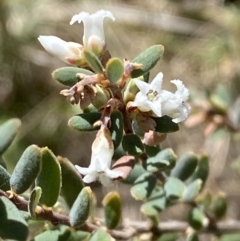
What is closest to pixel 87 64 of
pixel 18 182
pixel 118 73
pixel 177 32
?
pixel 118 73

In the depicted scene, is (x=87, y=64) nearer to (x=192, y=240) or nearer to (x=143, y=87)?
(x=143, y=87)

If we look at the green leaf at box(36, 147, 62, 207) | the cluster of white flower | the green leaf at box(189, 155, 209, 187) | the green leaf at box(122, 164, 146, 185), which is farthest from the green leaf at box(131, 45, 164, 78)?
the green leaf at box(189, 155, 209, 187)

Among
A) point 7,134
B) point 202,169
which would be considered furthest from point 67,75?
point 202,169

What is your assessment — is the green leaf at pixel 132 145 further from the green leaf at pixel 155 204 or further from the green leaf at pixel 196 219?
the green leaf at pixel 196 219

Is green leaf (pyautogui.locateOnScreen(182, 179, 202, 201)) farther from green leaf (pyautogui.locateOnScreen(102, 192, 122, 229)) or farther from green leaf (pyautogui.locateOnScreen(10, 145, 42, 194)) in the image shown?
green leaf (pyautogui.locateOnScreen(10, 145, 42, 194))

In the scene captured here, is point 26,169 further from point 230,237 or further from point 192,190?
point 230,237

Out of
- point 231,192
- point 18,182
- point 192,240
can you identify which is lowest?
point 231,192

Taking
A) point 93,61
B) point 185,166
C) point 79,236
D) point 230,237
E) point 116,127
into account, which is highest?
point 93,61
